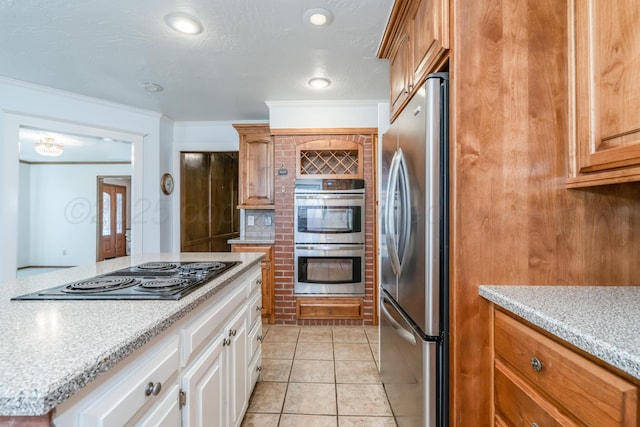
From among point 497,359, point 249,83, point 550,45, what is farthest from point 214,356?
point 249,83

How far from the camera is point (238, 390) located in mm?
1545

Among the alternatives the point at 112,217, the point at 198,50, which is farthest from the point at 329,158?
the point at 112,217

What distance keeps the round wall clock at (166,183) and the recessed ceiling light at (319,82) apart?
7.35 feet

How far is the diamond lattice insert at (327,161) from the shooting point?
330 centimetres

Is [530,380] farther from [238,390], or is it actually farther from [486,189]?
[238,390]

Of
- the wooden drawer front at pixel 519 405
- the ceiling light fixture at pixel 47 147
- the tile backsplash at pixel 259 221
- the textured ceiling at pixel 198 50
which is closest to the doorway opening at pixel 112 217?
the ceiling light fixture at pixel 47 147

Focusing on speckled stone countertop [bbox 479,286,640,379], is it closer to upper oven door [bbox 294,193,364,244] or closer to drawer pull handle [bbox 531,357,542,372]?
drawer pull handle [bbox 531,357,542,372]

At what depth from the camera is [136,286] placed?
3.98 feet

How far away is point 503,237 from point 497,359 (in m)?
0.44

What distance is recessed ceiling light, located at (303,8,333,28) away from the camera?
68.7 inches

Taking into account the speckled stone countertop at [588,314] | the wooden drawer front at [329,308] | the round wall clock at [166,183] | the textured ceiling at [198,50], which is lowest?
the wooden drawer front at [329,308]

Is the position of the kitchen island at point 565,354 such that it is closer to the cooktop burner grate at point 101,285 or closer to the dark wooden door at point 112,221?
the cooktop burner grate at point 101,285

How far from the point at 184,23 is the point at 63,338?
6.14 ft

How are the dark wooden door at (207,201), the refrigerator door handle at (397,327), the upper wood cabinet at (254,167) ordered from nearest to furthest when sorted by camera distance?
the refrigerator door handle at (397,327)
the upper wood cabinet at (254,167)
the dark wooden door at (207,201)
